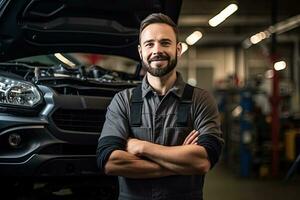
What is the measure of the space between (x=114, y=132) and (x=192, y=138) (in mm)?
340

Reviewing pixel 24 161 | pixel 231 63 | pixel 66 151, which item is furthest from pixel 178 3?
pixel 231 63

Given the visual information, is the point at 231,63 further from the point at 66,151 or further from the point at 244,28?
the point at 66,151

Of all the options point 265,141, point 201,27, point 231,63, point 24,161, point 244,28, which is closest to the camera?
point 24,161

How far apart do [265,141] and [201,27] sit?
672 cm

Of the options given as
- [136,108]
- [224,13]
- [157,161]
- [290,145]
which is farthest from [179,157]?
[224,13]

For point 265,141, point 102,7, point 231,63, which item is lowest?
point 265,141

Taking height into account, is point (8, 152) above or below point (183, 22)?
below

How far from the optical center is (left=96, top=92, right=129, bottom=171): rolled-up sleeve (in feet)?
6.52

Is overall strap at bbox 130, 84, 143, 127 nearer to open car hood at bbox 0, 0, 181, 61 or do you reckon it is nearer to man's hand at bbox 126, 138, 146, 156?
man's hand at bbox 126, 138, 146, 156

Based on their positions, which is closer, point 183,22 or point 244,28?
point 183,22

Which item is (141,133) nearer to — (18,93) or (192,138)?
(192,138)

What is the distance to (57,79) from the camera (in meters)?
3.03

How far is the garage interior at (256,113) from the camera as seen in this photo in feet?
24.6

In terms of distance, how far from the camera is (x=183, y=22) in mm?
13898
